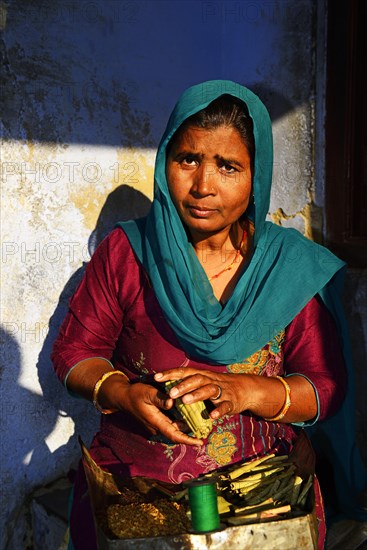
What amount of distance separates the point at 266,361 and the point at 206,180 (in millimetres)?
692

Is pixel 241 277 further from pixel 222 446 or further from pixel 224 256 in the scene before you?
pixel 222 446

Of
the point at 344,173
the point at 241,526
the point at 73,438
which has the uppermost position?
the point at 344,173

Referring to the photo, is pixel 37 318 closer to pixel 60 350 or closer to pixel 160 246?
pixel 60 350

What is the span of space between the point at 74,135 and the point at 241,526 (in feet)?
6.33

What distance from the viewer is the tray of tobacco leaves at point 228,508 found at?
1660 mm

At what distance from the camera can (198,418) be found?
196 centimetres

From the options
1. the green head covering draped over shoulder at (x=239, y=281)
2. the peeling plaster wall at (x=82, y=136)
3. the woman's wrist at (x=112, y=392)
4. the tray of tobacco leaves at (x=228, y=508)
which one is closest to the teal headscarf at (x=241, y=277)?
the green head covering draped over shoulder at (x=239, y=281)

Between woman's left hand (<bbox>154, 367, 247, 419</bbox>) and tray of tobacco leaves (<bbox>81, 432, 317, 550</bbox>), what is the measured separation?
8.8 inches

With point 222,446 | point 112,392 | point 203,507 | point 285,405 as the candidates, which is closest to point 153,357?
point 112,392

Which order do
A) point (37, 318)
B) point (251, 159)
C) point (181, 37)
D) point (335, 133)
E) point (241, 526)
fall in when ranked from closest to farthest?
point (241, 526) → point (251, 159) → point (37, 318) → point (335, 133) → point (181, 37)

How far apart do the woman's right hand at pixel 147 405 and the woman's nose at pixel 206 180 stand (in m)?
0.68

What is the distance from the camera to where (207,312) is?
91.0 inches

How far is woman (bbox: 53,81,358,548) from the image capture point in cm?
219

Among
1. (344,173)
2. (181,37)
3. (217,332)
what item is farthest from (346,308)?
(181,37)
